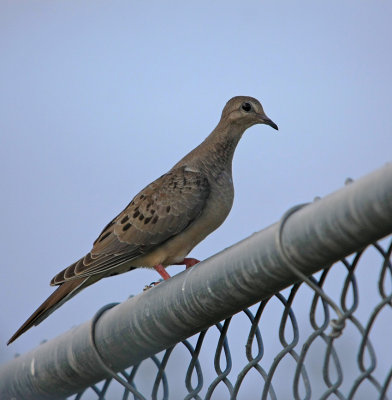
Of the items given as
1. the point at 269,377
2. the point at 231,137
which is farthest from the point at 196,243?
the point at 269,377

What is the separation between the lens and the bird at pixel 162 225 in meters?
4.64

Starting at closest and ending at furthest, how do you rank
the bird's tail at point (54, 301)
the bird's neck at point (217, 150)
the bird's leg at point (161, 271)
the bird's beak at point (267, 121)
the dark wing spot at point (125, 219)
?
the bird's tail at point (54, 301) → the bird's leg at point (161, 271) → the dark wing spot at point (125, 219) → the bird's neck at point (217, 150) → the bird's beak at point (267, 121)

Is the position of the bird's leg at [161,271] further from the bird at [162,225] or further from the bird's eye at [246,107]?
the bird's eye at [246,107]

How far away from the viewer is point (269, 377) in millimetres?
2264

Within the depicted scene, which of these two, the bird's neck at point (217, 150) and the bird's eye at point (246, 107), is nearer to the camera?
the bird's neck at point (217, 150)

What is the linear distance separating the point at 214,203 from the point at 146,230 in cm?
42

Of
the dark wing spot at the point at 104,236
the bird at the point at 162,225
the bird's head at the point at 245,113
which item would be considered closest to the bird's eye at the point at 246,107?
the bird's head at the point at 245,113

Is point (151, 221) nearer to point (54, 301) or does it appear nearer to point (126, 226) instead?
point (126, 226)

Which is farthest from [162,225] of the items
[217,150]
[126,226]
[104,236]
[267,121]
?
[267,121]

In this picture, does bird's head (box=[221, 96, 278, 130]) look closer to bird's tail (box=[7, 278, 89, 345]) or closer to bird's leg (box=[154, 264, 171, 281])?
bird's leg (box=[154, 264, 171, 281])

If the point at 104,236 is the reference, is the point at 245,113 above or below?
above

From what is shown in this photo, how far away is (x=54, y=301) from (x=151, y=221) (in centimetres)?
97

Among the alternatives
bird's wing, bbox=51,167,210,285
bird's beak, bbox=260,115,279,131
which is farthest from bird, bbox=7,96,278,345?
bird's beak, bbox=260,115,279,131

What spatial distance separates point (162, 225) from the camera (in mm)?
4828
